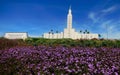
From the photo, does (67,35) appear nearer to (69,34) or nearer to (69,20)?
(69,34)

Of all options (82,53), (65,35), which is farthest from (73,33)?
(82,53)

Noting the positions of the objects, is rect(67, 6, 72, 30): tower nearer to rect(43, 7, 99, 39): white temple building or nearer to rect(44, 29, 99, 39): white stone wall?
rect(43, 7, 99, 39): white temple building

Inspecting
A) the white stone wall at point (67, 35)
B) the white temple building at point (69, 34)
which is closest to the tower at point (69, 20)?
the white temple building at point (69, 34)

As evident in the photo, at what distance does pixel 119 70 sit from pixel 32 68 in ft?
6.24

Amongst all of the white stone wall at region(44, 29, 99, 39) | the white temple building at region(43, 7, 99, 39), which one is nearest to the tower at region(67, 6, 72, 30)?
the white temple building at region(43, 7, 99, 39)

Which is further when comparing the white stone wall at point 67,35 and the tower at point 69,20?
the white stone wall at point 67,35

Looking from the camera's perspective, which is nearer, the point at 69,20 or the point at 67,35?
the point at 69,20

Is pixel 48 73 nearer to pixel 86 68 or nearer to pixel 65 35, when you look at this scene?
pixel 86 68

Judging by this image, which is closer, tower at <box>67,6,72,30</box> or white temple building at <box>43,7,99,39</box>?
tower at <box>67,6,72,30</box>

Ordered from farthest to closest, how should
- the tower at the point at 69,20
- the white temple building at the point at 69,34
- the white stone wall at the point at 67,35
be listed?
the white stone wall at the point at 67,35
the white temple building at the point at 69,34
the tower at the point at 69,20

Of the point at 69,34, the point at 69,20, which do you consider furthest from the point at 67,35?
the point at 69,20

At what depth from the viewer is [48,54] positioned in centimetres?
842

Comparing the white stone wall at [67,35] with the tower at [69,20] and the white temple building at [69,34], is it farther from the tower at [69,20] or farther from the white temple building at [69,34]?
the tower at [69,20]

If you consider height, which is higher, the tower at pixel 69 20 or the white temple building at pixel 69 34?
the tower at pixel 69 20
